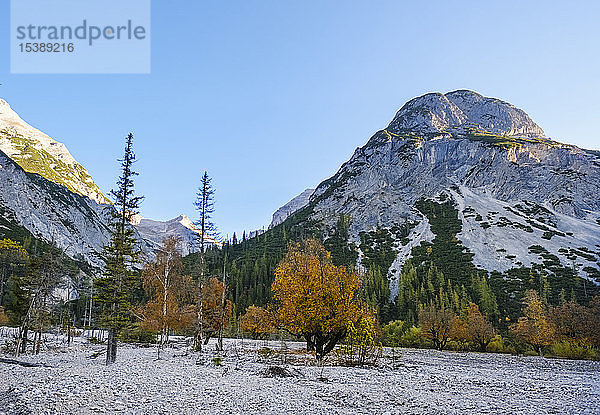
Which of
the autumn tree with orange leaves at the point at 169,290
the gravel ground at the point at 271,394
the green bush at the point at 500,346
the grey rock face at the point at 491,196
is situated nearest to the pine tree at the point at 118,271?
the gravel ground at the point at 271,394

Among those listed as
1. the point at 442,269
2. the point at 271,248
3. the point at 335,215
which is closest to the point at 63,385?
the point at 442,269

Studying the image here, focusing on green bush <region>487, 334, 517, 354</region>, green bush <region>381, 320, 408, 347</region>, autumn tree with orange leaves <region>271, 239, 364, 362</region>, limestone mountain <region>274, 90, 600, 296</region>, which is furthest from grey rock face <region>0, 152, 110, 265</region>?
autumn tree with orange leaves <region>271, 239, 364, 362</region>

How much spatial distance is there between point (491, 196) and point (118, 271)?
168043 mm

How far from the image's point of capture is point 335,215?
172 meters

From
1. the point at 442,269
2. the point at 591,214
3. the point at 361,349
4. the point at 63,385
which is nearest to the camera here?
the point at 63,385

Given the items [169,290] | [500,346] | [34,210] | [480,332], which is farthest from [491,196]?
[34,210]

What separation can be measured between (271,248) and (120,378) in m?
135

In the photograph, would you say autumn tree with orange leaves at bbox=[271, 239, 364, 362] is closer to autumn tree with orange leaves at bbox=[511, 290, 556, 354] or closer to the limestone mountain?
autumn tree with orange leaves at bbox=[511, 290, 556, 354]

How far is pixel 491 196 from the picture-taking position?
162750 mm

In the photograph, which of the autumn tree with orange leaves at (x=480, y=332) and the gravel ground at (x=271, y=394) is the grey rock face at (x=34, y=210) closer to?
the autumn tree with orange leaves at (x=480, y=332)

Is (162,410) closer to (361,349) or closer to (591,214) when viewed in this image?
(361,349)

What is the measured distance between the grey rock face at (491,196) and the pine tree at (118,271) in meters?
92.8

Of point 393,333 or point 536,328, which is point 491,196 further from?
point 536,328

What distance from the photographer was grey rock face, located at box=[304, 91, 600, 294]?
121750 mm
